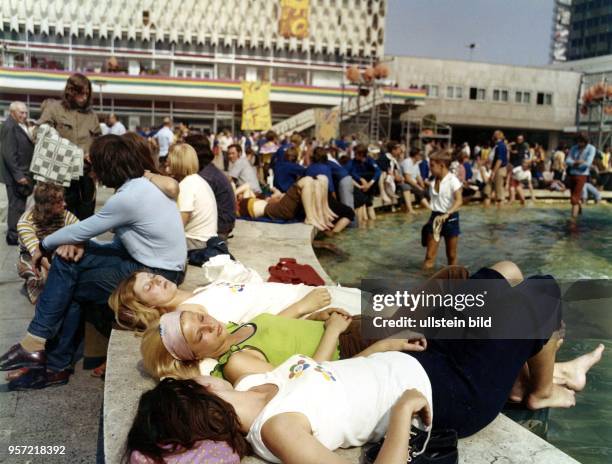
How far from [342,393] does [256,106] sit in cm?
2594

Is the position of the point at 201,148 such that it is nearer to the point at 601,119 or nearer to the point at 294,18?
the point at 294,18

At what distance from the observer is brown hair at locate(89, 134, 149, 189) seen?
3549 mm

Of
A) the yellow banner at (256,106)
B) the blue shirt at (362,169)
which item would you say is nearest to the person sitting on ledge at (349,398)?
the blue shirt at (362,169)

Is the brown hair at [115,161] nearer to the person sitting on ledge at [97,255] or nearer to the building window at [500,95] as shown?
the person sitting on ledge at [97,255]

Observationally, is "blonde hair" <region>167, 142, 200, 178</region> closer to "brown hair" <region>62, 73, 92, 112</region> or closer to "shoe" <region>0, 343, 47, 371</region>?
"brown hair" <region>62, 73, 92, 112</region>

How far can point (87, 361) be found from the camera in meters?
3.71

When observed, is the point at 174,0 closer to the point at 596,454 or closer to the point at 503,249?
the point at 503,249

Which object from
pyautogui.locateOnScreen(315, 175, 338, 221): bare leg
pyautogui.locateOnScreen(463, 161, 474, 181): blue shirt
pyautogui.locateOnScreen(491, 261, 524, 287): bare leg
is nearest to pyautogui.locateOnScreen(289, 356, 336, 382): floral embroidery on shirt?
pyautogui.locateOnScreen(491, 261, 524, 287): bare leg

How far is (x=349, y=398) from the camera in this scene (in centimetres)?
218

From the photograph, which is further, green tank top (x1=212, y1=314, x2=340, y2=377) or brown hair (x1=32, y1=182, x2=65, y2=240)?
brown hair (x1=32, y1=182, x2=65, y2=240)

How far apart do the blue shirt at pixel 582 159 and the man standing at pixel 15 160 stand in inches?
408

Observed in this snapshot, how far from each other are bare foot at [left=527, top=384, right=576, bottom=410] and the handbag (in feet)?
3.33

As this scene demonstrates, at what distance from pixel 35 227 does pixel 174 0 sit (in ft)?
28.7

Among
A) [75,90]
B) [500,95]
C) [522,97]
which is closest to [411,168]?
[75,90]
